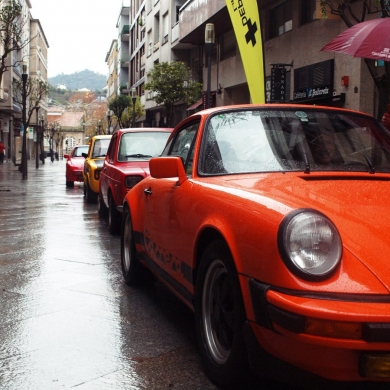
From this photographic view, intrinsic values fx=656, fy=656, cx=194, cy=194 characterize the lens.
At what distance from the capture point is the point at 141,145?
10.2m

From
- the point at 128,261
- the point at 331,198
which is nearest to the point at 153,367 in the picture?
the point at 331,198

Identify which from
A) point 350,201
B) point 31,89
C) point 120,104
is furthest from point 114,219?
point 120,104

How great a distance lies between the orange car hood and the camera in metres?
2.78

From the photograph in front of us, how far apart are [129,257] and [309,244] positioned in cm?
333

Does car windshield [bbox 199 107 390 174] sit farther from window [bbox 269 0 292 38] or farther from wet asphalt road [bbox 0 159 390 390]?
window [bbox 269 0 292 38]

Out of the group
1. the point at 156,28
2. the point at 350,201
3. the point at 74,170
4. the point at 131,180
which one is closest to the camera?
the point at 350,201

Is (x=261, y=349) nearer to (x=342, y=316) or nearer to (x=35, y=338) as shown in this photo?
(x=342, y=316)

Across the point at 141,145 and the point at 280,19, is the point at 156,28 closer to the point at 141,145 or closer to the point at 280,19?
the point at 280,19

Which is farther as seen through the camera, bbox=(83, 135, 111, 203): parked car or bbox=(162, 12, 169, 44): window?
bbox=(162, 12, 169, 44): window

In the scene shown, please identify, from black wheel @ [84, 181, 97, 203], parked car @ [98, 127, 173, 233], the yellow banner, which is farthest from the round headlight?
black wheel @ [84, 181, 97, 203]

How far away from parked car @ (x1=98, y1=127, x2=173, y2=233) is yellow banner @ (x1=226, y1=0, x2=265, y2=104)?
164 cm

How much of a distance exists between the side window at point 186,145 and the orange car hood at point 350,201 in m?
0.78

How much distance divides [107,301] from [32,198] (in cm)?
1162

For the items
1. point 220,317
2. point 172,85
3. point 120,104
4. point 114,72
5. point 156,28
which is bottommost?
point 220,317
